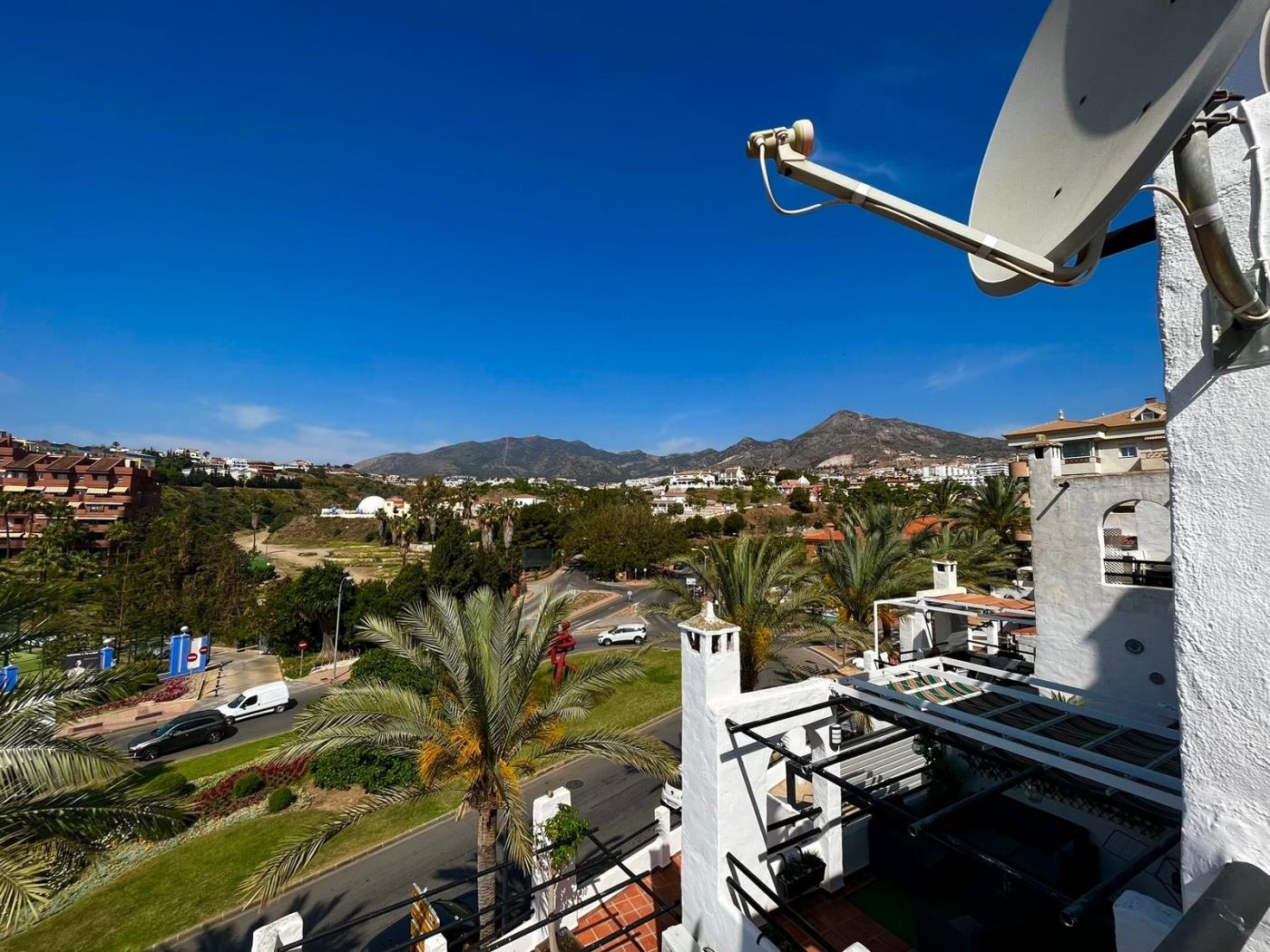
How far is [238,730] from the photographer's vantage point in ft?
62.6

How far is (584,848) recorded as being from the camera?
1134 centimetres

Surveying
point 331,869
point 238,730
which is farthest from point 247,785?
point 238,730

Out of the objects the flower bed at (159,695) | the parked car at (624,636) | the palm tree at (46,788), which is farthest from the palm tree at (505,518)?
the palm tree at (46,788)

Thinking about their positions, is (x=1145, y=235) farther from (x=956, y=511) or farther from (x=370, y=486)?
(x=370, y=486)

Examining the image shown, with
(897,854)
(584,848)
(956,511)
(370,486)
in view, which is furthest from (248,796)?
(370,486)

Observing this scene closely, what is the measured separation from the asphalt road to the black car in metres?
0.21

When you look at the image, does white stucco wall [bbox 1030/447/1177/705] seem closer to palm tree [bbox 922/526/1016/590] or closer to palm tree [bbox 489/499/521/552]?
palm tree [bbox 922/526/1016/590]

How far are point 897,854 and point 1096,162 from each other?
29.9 ft

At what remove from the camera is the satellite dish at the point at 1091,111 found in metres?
1.25

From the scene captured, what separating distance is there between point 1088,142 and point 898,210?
3.12 ft

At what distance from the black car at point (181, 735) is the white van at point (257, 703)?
99 centimetres

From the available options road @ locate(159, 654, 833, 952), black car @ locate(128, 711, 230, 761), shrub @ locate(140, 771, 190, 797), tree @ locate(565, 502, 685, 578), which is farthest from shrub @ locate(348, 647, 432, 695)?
tree @ locate(565, 502, 685, 578)

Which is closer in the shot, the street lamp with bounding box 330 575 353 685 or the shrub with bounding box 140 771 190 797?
the shrub with bounding box 140 771 190 797

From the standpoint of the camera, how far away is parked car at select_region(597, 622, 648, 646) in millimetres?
27875
